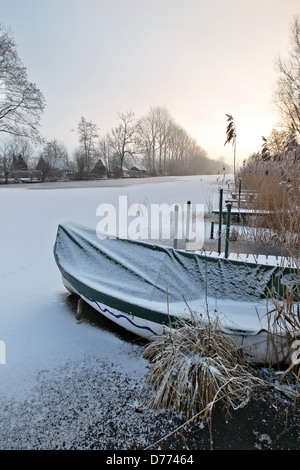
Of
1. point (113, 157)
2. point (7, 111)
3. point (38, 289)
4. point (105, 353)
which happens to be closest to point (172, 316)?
point (105, 353)

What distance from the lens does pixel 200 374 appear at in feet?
5.60

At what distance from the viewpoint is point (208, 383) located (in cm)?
166

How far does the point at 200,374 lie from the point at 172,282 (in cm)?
91

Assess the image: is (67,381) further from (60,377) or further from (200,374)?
(200,374)

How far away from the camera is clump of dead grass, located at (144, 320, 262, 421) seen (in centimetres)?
168

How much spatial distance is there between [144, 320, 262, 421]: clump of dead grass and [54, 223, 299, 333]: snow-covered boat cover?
181 millimetres

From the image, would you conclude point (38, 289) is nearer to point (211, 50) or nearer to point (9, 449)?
point (9, 449)

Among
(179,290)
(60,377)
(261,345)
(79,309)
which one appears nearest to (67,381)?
(60,377)

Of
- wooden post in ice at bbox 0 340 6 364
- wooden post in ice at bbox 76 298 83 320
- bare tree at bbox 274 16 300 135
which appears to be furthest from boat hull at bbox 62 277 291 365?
bare tree at bbox 274 16 300 135

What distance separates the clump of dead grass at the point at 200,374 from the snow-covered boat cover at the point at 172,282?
181mm

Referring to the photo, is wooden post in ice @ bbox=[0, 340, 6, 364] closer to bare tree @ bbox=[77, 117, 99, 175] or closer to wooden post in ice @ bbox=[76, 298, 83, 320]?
wooden post in ice @ bbox=[76, 298, 83, 320]

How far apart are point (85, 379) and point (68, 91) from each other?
17.6m

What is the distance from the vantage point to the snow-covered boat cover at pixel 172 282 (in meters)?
2.18

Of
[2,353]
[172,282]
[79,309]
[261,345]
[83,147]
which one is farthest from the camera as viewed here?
[83,147]
